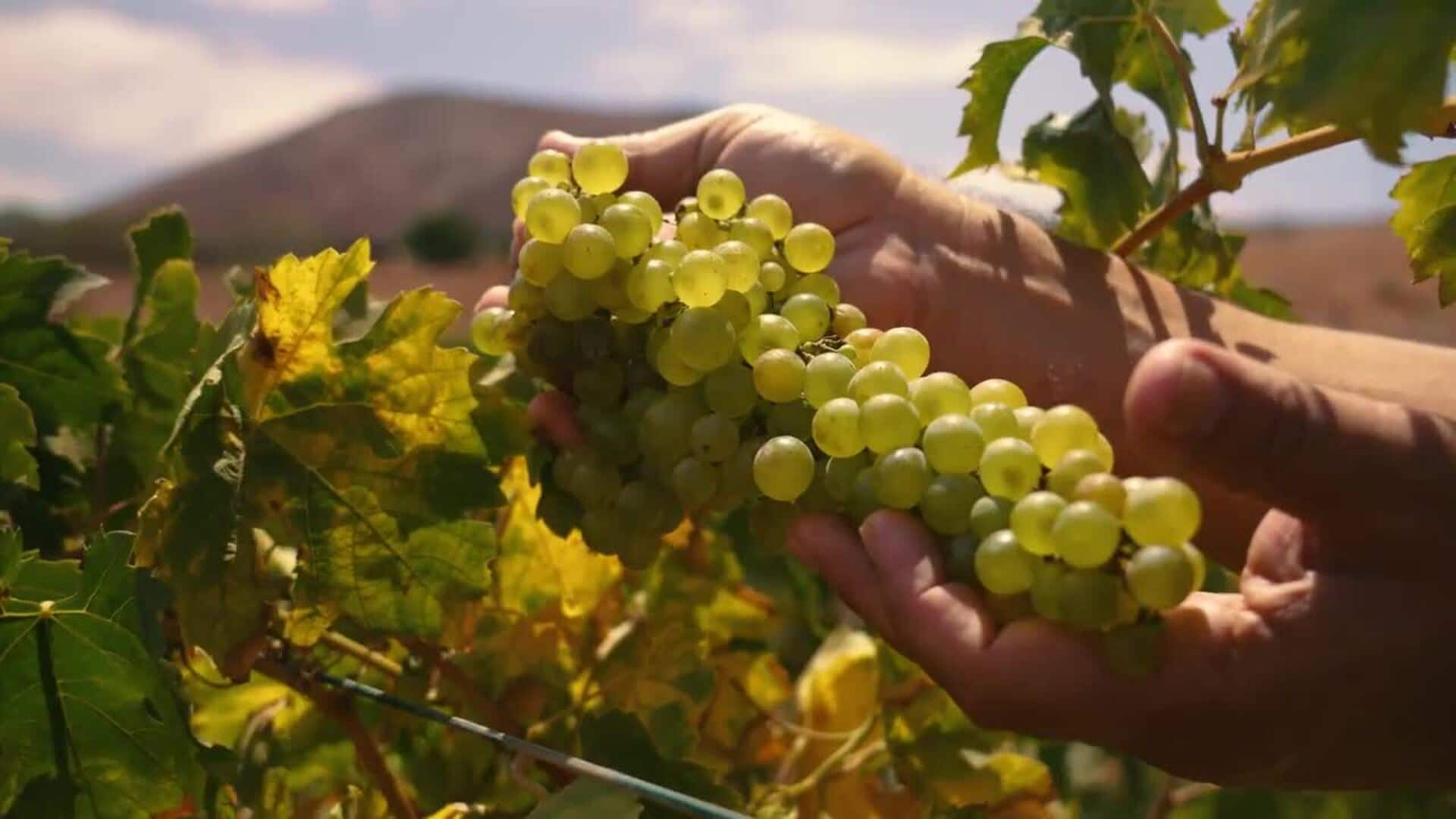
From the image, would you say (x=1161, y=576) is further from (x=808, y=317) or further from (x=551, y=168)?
(x=551, y=168)

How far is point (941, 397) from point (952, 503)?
0.07 metres

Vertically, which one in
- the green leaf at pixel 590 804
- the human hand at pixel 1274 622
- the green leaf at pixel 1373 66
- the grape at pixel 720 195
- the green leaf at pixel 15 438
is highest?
the green leaf at pixel 1373 66

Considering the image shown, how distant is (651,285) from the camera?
0.81 meters

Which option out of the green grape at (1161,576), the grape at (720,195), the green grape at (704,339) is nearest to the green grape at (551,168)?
the grape at (720,195)

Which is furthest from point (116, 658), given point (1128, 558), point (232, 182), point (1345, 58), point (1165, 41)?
point (232, 182)

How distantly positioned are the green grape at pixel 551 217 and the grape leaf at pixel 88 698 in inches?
12.5

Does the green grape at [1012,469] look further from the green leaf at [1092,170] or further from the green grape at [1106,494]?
the green leaf at [1092,170]

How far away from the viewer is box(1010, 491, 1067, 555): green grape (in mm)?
579

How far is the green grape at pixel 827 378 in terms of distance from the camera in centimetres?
74

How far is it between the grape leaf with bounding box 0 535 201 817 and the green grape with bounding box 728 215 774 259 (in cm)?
43

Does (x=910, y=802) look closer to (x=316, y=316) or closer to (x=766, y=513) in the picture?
(x=766, y=513)

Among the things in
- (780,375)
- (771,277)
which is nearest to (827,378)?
(780,375)

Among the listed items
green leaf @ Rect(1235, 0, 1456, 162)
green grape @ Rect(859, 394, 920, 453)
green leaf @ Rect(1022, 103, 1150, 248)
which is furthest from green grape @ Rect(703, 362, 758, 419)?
green leaf @ Rect(1022, 103, 1150, 248)

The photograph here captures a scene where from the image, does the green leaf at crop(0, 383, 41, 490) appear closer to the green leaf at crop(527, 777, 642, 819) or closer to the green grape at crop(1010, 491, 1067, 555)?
the green leaf at crop(527, 777, 642, 819)
